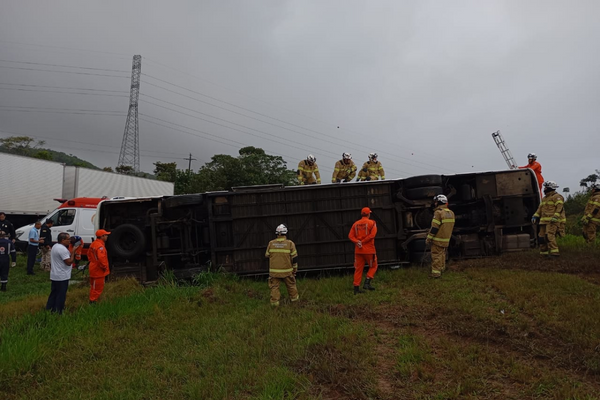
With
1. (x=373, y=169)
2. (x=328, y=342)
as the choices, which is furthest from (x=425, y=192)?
(x=328, y=342)

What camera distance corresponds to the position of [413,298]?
21.4ft

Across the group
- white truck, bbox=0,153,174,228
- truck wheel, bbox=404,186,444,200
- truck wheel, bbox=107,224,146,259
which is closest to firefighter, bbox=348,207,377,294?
truck wheel, bbox=404,186,444,200

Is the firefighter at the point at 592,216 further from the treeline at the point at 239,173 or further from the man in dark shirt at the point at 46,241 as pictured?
the treeline at the point at 239,173

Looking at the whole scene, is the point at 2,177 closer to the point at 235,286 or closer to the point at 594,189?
the point at 235,286

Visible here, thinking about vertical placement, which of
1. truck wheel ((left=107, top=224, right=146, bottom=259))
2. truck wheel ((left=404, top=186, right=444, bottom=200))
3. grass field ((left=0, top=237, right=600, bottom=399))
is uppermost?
truck wheel ((left=404, top=186, right=444, bottom=200))

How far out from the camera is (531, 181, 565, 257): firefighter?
846 centimetres

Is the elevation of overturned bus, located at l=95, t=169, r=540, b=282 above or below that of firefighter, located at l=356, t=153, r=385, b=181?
below

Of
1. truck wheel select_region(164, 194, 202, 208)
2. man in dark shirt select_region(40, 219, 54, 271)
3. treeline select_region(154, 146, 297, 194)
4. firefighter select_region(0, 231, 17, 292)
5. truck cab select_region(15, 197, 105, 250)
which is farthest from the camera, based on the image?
treeline select_region(154, 146, 297, 194)

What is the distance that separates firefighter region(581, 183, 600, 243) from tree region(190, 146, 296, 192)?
22.8 metres

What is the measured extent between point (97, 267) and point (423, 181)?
23.0 ft

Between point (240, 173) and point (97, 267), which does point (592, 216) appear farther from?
point (240, 173)

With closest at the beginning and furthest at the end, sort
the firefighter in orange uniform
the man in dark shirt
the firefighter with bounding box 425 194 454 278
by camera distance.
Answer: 1. the firefighter in orange uniform
2. the firefighter with bounding box 425 194 454 278
3. the man in dark shirt

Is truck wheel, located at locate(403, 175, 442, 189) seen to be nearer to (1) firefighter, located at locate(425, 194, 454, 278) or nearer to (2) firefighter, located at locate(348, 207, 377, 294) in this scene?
(1) firefighter, located at locate(425, 194, 454, 278)

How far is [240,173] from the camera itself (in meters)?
31.1
